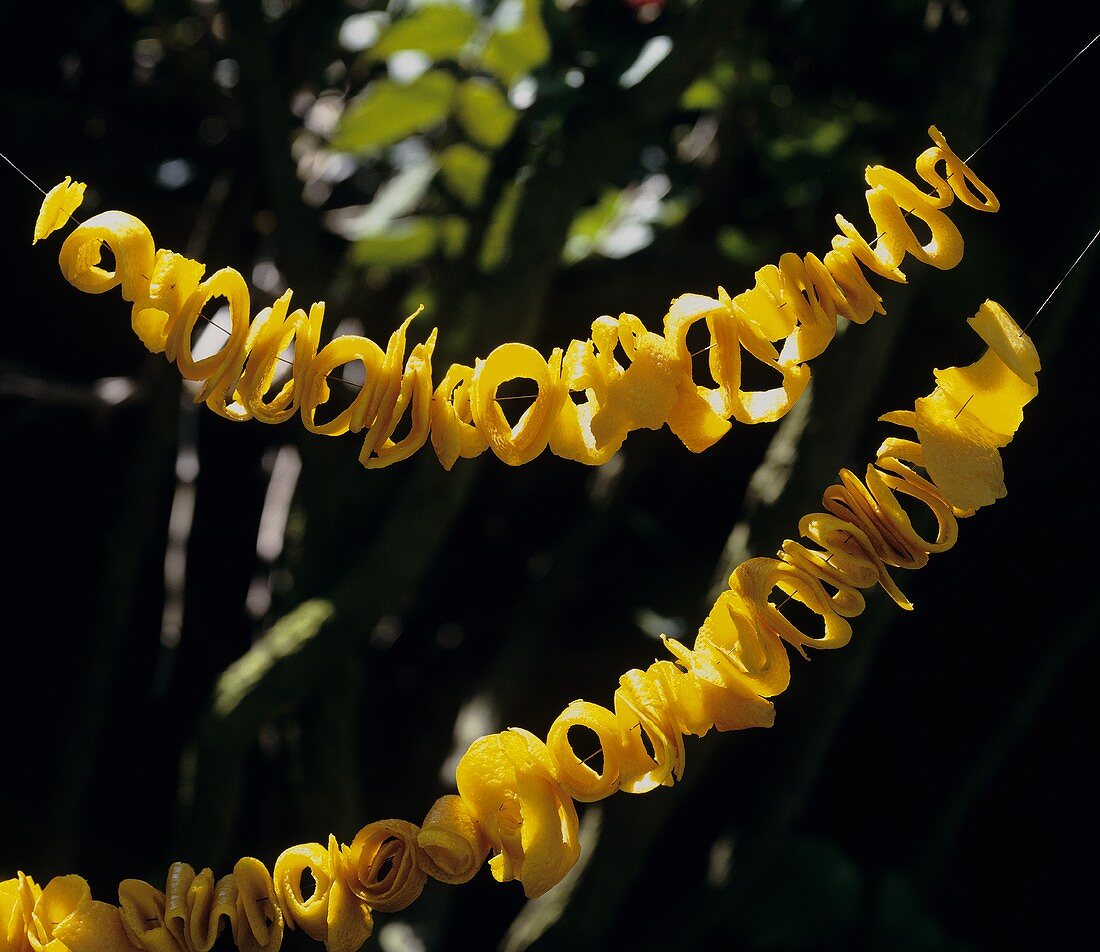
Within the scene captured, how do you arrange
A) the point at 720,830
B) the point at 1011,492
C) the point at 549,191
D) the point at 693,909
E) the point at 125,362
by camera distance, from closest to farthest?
1. the point at 549,191
2. the point at 693,909
3. the point at 720,830
4. the point at 1011,492
5. the point at 125,362

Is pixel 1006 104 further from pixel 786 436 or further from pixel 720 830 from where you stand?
pixel 720 830

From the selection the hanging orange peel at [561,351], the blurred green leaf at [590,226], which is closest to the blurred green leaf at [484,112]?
the blurred green leaf at [590,226]

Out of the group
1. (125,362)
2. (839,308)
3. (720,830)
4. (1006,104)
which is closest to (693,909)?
(720,830)

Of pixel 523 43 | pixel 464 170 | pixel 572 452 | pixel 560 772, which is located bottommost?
pixel 560 772

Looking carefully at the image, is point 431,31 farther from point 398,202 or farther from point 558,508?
point 558,508

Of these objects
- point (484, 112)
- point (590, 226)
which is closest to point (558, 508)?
point (590, 226)

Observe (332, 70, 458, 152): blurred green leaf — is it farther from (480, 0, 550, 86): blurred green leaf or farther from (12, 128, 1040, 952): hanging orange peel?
(12, 128, 1040, 952): hanging orange peel
